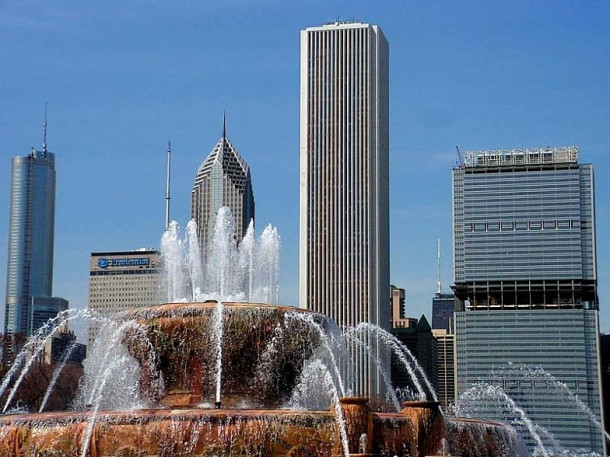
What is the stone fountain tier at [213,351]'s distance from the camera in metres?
35.6

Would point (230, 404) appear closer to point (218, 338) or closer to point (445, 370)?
point (218, 338)

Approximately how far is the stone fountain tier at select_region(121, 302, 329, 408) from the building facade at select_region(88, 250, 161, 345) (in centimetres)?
15656

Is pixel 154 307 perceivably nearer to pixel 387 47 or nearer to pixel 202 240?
pixel 387 47

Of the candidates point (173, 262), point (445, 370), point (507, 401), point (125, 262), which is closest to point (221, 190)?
point (125, 262)

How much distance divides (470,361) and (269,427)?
13845 centimetres

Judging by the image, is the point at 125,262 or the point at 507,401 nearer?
the point at 507,401

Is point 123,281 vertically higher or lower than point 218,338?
higher

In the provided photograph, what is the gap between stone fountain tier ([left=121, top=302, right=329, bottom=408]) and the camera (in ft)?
117

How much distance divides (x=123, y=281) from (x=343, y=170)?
58.2 metres

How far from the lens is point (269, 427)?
2844cm

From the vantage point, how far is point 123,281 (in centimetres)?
19562

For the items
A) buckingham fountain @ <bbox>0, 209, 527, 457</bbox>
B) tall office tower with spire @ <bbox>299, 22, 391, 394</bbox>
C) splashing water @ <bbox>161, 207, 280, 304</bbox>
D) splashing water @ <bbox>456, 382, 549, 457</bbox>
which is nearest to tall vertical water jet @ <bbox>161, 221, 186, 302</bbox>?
splashing water @ <bbox>161, 207, 280, 304</bbox>

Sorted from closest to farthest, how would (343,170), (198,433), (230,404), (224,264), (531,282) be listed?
(198,433) < (230,404) < (224,264) < (343,170) < (531,282)

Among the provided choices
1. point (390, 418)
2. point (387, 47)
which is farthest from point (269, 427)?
point (387, 47)
